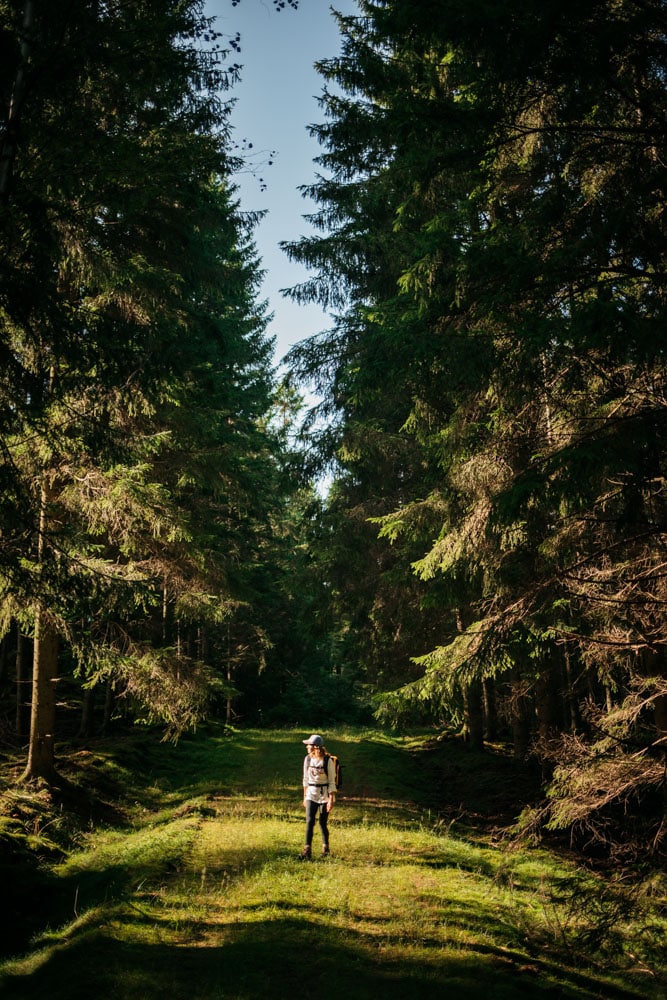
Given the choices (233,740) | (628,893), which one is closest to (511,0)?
(628,893)

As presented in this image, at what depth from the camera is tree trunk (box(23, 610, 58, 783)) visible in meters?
11.1

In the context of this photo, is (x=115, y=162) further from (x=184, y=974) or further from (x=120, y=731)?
(x=120, y=731)

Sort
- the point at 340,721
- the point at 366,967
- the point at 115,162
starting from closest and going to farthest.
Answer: the point at 366,967 < the point at 115,162 < the point at 340,721

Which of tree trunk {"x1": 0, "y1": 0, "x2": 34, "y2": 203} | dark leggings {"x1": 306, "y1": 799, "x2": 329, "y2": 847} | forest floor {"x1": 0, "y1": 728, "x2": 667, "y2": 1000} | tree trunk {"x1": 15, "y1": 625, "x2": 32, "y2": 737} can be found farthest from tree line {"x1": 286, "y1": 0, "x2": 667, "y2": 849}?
tree trunk {"x1": 15, "y1": 625, "x2": 32, "y2": 737}

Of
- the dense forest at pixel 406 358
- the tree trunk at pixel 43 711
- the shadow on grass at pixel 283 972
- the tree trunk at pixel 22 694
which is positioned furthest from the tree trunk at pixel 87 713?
→ the shadow on grass at pixel 283 972

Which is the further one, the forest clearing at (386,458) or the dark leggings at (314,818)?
the dark leggings at (314,818)

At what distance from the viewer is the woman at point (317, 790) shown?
29.7ft

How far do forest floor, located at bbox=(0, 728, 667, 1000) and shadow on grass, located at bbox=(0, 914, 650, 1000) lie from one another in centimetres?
2

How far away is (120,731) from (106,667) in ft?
32.8

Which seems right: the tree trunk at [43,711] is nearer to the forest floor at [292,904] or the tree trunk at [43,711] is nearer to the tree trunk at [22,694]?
the forest floor at [292,904]

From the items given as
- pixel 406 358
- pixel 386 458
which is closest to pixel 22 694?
pixel 386 458

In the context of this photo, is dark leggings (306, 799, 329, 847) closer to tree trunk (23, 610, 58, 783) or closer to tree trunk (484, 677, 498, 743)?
tree trunk (23, 610, 58, 783)

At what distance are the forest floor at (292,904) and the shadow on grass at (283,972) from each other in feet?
0.07

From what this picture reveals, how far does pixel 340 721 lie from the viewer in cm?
3562
